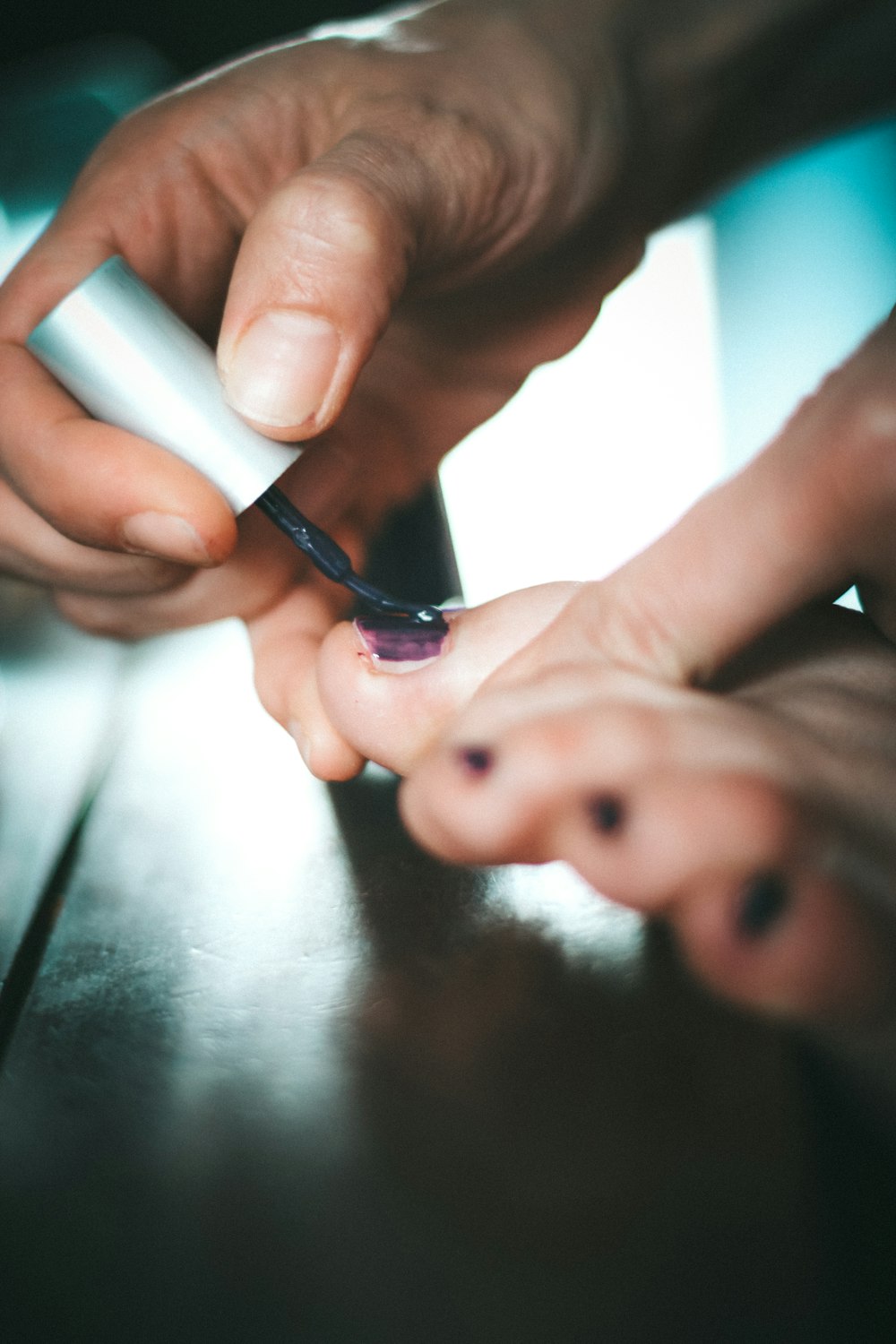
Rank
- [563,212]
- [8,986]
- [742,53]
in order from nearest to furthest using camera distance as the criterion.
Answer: [8,986] → [563,212] → [742,53]

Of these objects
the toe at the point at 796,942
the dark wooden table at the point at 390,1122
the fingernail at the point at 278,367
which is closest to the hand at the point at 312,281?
the fingernail at the point at 278,367

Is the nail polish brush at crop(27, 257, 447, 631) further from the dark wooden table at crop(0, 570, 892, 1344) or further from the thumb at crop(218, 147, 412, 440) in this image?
the dark wooden table at crop(0, 570, 892, 1344)

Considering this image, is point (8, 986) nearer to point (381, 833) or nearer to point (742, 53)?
point (381, 833)

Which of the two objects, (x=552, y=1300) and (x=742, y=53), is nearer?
(x=552, y=1300)

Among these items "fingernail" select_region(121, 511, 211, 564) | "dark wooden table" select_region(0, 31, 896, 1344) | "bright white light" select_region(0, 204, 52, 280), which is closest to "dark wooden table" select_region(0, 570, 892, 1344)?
"dark wooden table" select_region(0, 31, 896, 1344)

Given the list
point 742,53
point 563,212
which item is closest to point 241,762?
point 563,212

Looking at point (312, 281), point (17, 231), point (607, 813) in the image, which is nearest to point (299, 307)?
point (312, 281)

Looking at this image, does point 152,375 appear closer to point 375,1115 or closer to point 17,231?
point 375,1115
